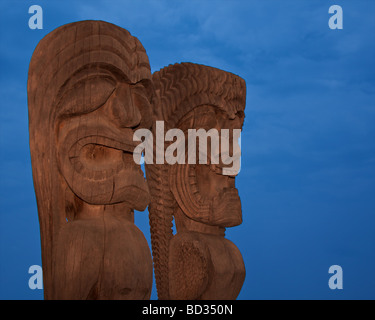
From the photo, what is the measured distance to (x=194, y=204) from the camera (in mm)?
5680

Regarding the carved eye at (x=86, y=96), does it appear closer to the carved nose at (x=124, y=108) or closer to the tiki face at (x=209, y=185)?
the carved nose at (x=124, y=108)

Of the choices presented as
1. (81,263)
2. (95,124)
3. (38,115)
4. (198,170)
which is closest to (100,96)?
(95,124)

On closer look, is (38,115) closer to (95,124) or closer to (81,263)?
(95,124)

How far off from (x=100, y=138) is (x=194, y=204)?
Result: 73.7 inches

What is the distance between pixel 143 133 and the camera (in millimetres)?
4461

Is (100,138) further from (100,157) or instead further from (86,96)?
(86,96)

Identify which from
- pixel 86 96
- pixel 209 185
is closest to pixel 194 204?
pixel 209 185

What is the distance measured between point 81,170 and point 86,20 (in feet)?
3.84

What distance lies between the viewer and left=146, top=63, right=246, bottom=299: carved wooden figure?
5.47 m

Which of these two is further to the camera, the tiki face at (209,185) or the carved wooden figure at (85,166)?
the tiki face at (209,185)

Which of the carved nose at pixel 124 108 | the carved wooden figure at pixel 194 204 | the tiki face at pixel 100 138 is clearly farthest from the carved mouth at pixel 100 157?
the carved wooden figure at pixel 194 204

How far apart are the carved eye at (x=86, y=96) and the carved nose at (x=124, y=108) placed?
9cm

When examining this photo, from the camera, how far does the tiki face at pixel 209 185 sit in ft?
18.6
